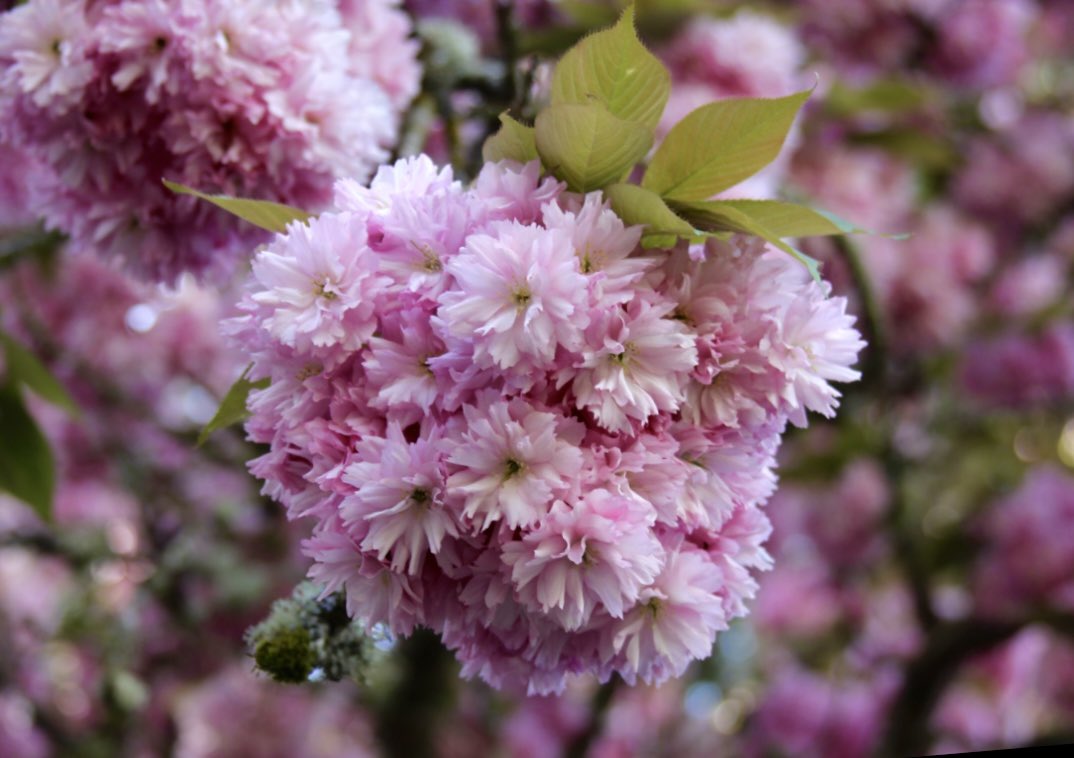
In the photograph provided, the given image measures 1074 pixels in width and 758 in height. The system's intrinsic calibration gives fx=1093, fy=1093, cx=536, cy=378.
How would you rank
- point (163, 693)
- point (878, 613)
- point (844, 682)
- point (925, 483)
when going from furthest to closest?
1. point (878, 613)
2. point (925, 483)
3. point (844, 682)
4. point (163, 693)

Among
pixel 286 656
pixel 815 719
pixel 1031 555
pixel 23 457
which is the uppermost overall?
pixel 286 656

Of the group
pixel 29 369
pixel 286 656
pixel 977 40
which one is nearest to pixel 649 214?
pixel 286 656

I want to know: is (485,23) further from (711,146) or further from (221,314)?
(711,146)

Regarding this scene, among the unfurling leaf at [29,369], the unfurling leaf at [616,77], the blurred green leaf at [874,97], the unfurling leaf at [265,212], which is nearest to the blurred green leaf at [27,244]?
the unfurling leaf at [29,369]

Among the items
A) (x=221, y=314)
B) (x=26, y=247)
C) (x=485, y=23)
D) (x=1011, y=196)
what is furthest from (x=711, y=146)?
(x=1011, y=196)

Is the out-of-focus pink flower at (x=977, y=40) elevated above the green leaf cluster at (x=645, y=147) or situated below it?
below

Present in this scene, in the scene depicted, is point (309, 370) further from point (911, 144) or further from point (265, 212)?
point (911, 144)

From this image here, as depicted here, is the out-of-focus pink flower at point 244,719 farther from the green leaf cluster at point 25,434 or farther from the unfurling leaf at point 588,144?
the unfurling leaf at point 588,144
